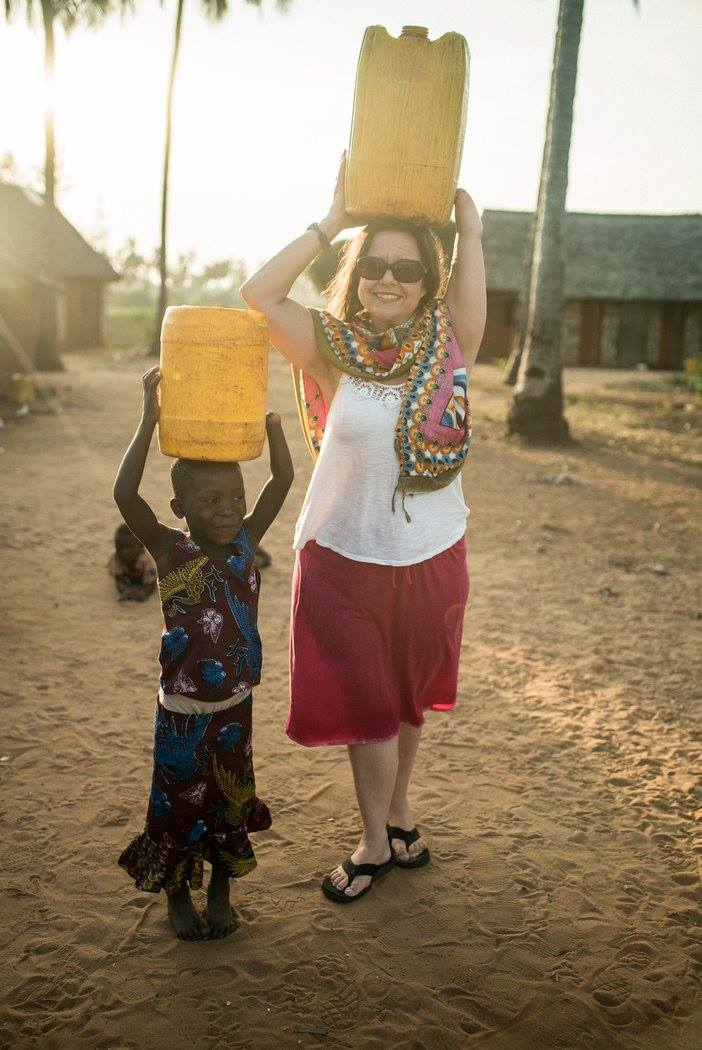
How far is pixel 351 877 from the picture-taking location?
2.55 m

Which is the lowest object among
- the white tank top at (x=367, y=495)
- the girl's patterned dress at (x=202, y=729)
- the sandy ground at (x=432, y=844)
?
the sandy ground at (x=432, y=844)

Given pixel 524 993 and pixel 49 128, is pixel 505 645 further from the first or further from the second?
pixel 49 128

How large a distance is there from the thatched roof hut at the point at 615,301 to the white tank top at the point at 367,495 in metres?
22.9

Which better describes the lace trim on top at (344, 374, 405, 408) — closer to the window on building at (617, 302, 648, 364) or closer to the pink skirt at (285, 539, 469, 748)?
the pink skirt at (285, 539, 469, 748)

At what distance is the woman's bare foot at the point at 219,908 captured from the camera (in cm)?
233

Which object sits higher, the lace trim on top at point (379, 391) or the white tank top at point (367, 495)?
the lace trim on top at point (379, 391)

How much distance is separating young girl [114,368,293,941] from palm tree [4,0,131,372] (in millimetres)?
14767

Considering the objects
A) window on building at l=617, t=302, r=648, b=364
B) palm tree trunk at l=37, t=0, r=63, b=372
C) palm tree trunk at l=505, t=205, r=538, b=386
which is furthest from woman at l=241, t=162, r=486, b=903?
window on building at l=617, t=302, r=648, b=364

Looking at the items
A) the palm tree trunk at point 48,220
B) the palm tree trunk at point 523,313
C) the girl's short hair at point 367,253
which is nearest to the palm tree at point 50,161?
the palm tree trunk at point 48,220

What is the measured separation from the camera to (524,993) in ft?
7.13

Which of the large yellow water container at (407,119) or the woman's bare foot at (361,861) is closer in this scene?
the large yellow water container at (407,119)

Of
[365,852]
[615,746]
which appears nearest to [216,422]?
[365,852]

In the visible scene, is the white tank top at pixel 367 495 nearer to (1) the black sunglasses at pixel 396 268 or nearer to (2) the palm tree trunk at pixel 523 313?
(1) the black sunglasses at pixel 396 268

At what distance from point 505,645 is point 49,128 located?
16166 millimetres
